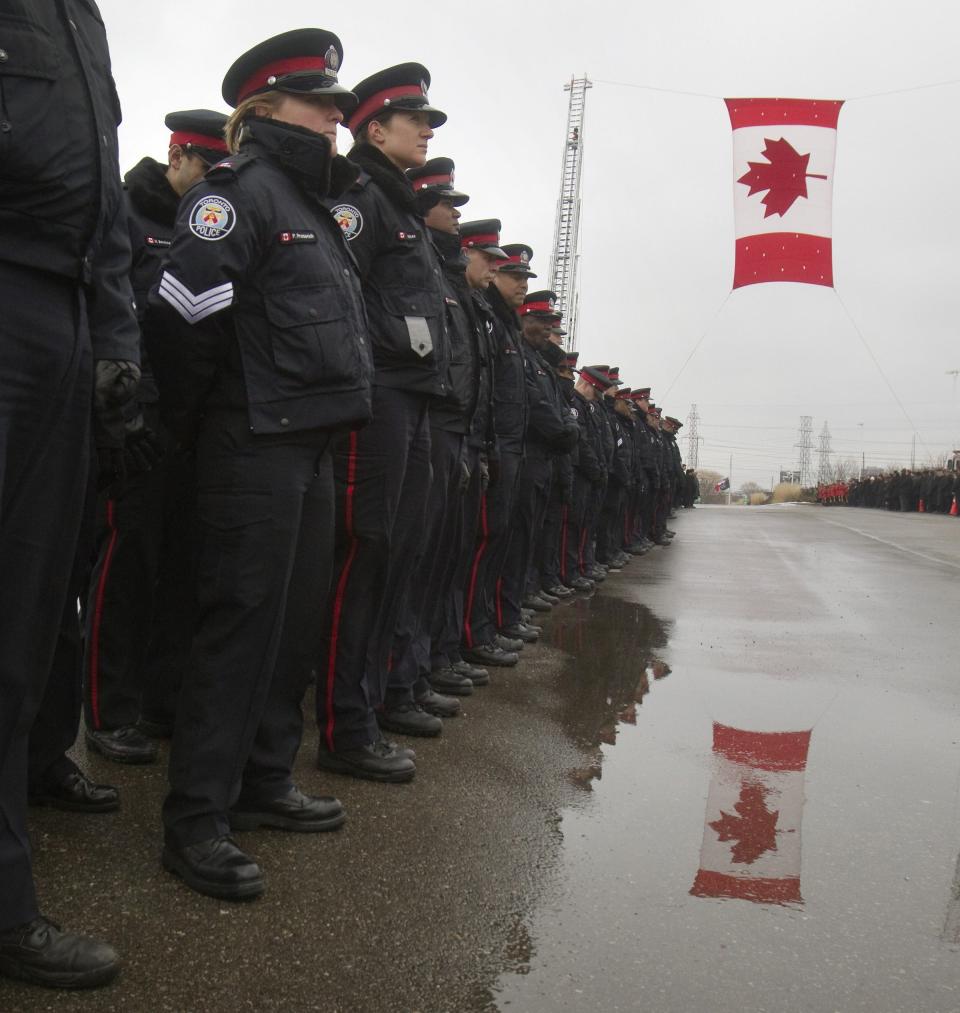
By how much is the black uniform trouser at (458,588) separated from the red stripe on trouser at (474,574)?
0.51m

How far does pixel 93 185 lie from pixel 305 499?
3.38 ft

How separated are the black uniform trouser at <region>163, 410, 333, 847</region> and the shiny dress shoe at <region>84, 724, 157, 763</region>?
0.86m

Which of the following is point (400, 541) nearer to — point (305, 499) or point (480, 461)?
point (305, 499)

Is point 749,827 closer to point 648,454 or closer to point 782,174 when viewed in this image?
point 782,174

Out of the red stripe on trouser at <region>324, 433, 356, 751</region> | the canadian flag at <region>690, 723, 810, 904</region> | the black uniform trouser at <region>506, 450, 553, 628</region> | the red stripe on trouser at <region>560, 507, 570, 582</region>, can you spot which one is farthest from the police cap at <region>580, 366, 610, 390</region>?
the red stripe on trouser at <region>324, 433, 356, 751</region>

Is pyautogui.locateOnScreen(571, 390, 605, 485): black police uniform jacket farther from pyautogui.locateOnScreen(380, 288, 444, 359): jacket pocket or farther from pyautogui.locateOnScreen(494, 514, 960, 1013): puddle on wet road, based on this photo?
pyautogui.locateOnScreen(380, 288, 444, 359): jacket pocket

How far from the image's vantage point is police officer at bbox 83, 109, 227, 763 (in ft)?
12.7

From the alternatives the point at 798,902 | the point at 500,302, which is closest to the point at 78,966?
the point at 798,902

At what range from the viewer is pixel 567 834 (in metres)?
3.47

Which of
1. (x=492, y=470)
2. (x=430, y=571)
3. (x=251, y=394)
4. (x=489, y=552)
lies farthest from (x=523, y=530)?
(x=251, y=394)

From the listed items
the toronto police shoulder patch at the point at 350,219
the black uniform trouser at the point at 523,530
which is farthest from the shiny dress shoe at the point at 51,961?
the black uniform trouser at the point at 523,530

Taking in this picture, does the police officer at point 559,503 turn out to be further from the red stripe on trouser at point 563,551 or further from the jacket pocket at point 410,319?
the jacket pocket at point 410,319

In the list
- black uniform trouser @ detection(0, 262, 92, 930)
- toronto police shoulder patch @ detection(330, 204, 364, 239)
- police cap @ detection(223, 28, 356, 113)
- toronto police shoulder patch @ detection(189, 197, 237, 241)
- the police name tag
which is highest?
police cap @ detection(223, 28, 356, 113)

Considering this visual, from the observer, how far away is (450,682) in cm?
542
